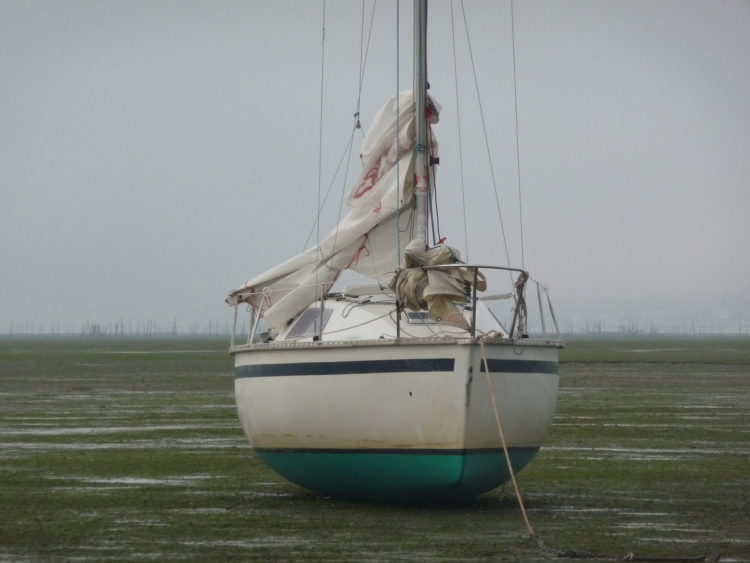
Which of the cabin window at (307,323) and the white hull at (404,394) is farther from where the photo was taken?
the cabin window at (307,323)

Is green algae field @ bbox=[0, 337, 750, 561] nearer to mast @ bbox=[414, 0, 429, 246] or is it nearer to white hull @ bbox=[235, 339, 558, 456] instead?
white hull @ bbox=[235, 339, 558, 456]

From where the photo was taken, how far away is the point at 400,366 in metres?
12.3

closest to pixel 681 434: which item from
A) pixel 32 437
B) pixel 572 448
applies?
pixel 572 448

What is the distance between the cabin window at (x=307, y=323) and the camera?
13938mm

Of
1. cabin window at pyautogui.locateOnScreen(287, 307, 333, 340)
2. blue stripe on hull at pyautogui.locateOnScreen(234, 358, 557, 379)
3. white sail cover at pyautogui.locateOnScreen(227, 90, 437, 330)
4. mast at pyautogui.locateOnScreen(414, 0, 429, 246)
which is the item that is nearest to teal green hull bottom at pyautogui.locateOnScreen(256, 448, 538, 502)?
blue stripe on hull at pyautogui.locateOnScreen(234, 358, 557, 379)

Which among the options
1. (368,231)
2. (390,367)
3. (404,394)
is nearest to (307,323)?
(368,231)

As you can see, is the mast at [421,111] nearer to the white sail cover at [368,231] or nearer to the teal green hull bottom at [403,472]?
the white sail cover at [368,231]

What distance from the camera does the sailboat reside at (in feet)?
40.1

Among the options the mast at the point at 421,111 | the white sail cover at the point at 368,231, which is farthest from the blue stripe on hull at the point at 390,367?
the mast at the point at 421,111

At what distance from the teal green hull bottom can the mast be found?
8.81 ft

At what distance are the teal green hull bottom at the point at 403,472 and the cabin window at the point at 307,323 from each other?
125 centimetres

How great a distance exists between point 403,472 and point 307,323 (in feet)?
7.68

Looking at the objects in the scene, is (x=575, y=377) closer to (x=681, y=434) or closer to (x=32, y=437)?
(x=681, y=434)

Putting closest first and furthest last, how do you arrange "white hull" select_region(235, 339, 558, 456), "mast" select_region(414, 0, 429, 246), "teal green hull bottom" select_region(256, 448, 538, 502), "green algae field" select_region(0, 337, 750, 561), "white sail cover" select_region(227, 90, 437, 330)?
"green algae field" select_region(0, 337, 750, 561), "white hull" select_region(235, 339, 558, 456), "teal green hull bottom" select_region(256, 448, 538, 502), "mast" select_region(414, 0, 429, 246), "white sail cover" select_region(227, 90, 437, 330)
